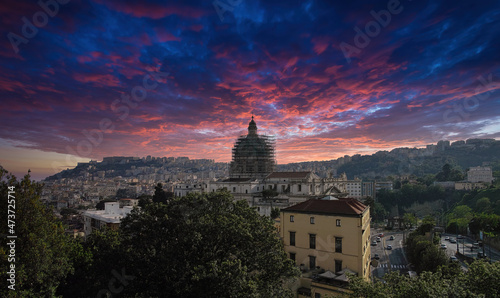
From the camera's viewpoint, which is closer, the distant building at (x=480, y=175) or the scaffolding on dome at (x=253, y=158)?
the scaffolding on dome at (x=253, y=158)

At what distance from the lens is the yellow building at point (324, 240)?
66.5 feet

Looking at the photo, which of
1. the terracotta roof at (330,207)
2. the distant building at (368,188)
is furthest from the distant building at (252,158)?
the distant building at (368,188)

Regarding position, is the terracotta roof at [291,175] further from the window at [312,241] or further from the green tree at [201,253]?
the green tree at [201,253]

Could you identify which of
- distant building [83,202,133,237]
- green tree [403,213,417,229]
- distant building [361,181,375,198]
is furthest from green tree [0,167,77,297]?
distant building [361,181,375,198]

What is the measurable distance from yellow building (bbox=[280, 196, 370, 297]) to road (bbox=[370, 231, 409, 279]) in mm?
12901

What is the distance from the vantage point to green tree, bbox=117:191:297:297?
13.2 meters

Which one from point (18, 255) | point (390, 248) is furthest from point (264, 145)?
point (18, 255)

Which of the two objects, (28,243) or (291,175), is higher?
(291,175)

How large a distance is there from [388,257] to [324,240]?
26500mm

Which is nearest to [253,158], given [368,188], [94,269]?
[94,269]

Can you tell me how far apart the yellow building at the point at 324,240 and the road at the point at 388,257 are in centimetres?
1290

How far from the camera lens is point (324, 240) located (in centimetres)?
2191

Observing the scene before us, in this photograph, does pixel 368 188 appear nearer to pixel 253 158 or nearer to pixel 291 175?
pixel 253 158

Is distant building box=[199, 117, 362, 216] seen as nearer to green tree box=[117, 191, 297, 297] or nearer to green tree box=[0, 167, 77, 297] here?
green tree box=[117, 191, 297, 297]
